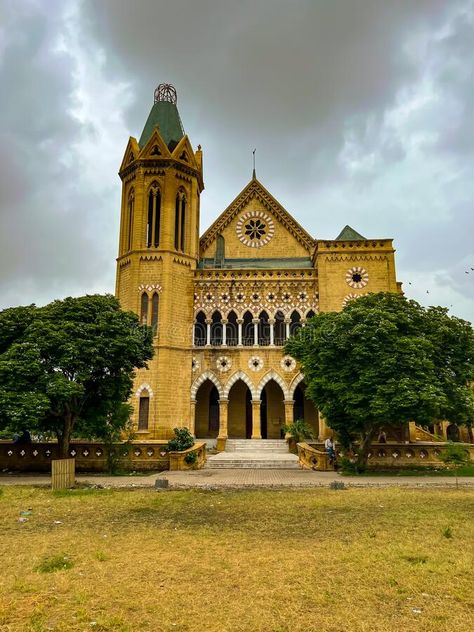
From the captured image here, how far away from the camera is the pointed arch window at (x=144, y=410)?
96.3ft

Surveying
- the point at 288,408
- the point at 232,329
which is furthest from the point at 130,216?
the point at 288,408

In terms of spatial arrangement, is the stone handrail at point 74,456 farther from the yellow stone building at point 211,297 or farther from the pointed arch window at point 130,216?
the pointed arch window at point 130,216

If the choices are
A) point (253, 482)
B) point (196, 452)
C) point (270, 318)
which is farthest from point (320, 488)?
point (270, 318)

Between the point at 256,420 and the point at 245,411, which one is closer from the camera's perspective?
the point at 256,420

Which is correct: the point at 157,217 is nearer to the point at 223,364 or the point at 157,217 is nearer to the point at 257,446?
the point at 223,364

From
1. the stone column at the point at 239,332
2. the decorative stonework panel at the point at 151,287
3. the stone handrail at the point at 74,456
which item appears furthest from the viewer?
the stone column at the point at 239,332

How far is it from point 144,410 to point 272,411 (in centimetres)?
889

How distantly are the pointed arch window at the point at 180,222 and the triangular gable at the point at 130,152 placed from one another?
420 centimetres

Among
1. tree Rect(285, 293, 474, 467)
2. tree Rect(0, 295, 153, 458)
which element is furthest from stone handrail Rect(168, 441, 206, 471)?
tree Rect(285, 293, 474, 467)

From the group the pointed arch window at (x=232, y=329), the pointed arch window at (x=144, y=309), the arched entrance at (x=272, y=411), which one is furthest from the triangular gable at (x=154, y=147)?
the arched entrance at (x=272, y=411)

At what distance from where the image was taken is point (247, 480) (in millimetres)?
17250

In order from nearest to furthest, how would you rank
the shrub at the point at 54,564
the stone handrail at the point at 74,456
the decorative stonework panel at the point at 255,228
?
the shrub at the point at 54,564 < the stone handrail at the point at 74,456 < the decorative stonework panel at the point at 255,228

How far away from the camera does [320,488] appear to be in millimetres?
14852

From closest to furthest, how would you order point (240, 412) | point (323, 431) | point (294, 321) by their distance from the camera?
point (323, 431), point (294, 321), point (240, 412)
